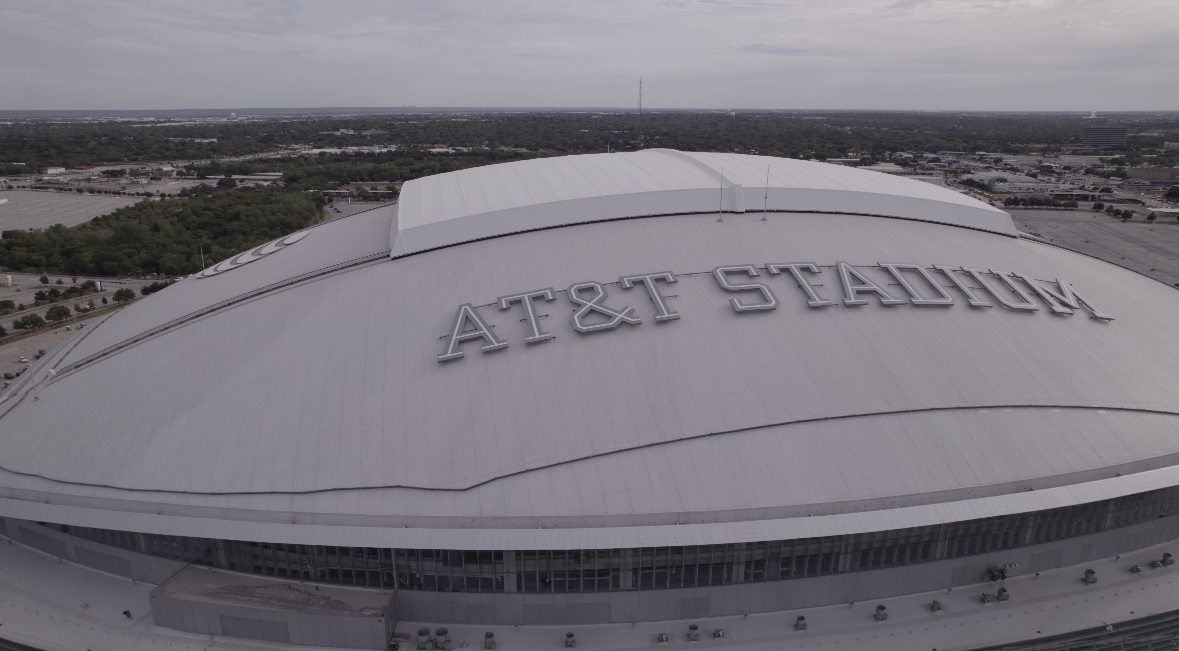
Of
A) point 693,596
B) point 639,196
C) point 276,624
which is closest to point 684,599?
point 693,596

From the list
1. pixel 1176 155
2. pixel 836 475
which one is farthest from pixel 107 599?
pixel 1176 155

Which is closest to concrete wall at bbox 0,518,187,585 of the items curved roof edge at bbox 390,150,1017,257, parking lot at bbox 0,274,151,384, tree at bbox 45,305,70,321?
curved roof edge at bbox 390,150,1017,257

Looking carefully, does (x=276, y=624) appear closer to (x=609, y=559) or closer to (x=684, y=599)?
(x=609, y=559)

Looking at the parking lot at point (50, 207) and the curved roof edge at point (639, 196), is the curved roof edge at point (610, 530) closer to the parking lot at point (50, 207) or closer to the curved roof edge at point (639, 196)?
the curved roof edge at point (639, 196)

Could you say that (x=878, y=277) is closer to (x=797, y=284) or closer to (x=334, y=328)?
(x=797, y=284)

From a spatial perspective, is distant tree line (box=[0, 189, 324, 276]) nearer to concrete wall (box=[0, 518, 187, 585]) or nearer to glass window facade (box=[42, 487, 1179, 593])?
concrete wall (box=[0, 518, 187, 585])
